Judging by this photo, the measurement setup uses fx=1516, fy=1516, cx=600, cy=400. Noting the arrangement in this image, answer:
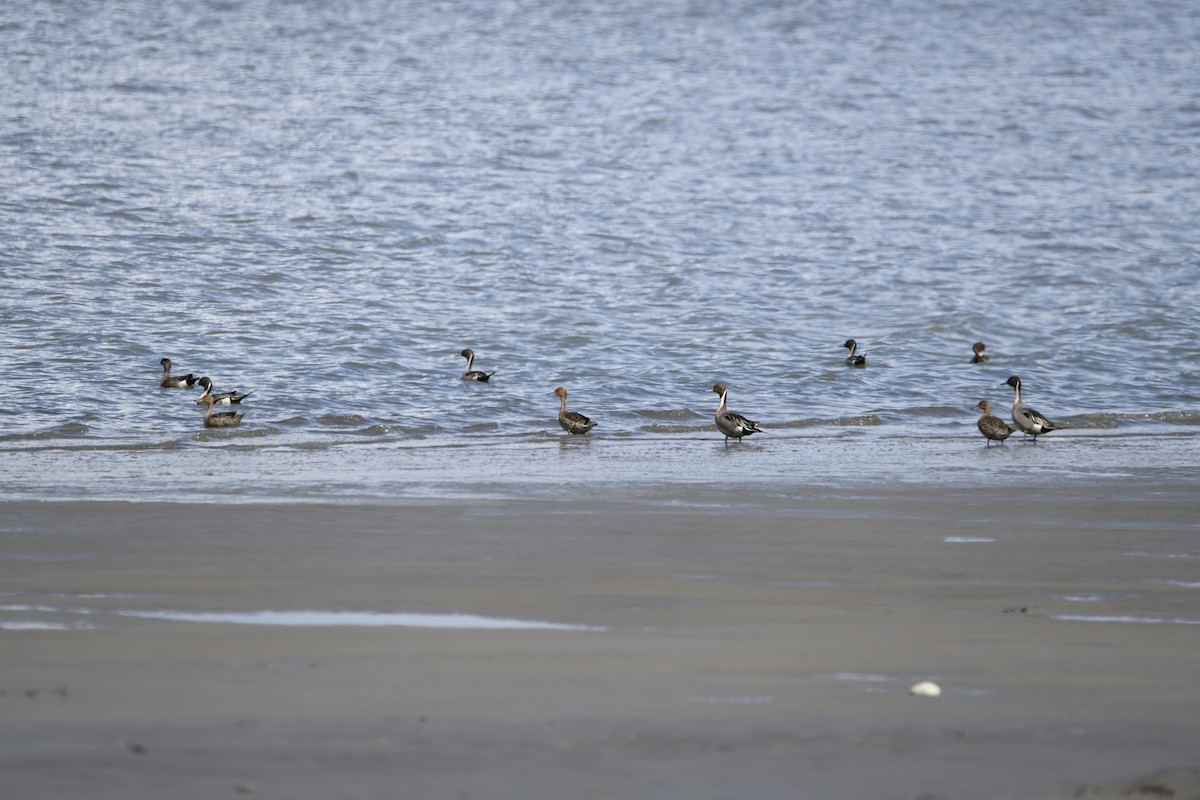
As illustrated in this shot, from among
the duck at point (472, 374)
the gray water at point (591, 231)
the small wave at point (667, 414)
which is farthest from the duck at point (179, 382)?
the small wave at point (667, 414)

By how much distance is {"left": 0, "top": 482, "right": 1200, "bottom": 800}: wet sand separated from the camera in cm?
488

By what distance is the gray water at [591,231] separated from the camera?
637 inches

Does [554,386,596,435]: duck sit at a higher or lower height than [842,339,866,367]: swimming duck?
lower

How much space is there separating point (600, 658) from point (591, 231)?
23.4m

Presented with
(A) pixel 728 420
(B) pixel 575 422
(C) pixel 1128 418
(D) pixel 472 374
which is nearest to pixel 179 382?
(D) pixel 472 374

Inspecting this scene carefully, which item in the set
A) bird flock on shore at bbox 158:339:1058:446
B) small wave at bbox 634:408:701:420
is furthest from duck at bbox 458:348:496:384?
small wave at bbox 634:408:701:420

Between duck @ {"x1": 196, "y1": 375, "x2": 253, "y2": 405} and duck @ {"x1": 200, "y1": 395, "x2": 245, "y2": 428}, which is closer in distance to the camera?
duck @ {"x1": 200, "y1": 395, "x2": 245, "y2": 428}

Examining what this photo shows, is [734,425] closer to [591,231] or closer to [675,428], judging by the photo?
[675,428]

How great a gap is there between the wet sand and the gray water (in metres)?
2.79

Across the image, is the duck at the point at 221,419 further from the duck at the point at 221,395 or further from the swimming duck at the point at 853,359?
the swimming duck at the point at 853,359

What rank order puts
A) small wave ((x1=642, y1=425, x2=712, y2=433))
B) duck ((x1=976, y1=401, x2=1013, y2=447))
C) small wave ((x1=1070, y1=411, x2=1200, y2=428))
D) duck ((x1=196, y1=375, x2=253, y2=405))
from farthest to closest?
small wave ((x1=1070, y1=411, x2=1200, y2=428)), duck ((x1=196, y1=375, x2=253, y2=405)), small wave ((x1=642, y1=425, x2=712, y2=433)), duck ((x1=976, y1=401, x2=1013, y2=447))

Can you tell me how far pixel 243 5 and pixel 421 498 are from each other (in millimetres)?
39235

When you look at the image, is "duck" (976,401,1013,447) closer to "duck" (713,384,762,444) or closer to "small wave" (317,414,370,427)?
"duck" (713,384,762,444)

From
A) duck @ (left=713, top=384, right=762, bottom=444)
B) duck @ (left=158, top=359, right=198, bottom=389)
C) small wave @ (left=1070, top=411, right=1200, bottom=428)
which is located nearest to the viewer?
duck @ (left=713, top=384, right=762, bottom=444)
